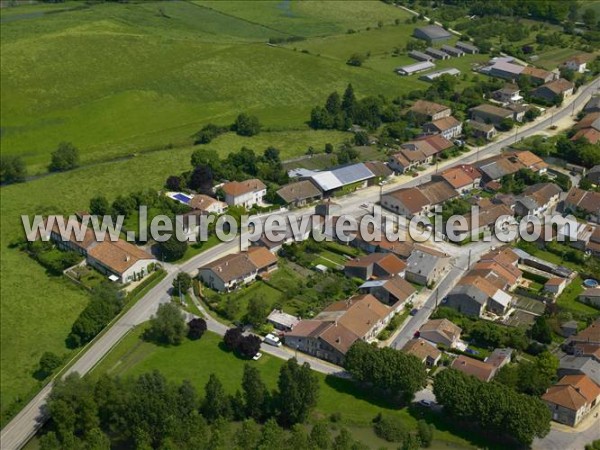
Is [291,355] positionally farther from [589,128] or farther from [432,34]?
[432,34]

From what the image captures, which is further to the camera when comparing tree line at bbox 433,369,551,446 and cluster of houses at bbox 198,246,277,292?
cluster of houses at bbox 198,246,277,292

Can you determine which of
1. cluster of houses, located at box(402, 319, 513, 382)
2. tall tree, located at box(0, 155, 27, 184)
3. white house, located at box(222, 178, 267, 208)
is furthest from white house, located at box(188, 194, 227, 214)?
cluster of houses, located at box(402, 319, 513, 382)

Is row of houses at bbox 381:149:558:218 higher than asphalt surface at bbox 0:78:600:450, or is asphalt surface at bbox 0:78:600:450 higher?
row of houses at bbox 381:149:558:218

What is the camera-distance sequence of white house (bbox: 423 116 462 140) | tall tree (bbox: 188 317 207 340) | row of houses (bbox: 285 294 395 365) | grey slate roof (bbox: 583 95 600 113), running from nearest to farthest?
row of houses (bbox: 285 294 395 365) < tall tree (bbox: 188 317 207 340) < white house (bbox: 423 116 462 140) < grey slate roof (bbox: 583 95 600 113)

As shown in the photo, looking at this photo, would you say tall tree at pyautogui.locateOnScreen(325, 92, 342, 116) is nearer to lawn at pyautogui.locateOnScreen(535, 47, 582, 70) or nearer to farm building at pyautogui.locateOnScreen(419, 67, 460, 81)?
farm building at pyautogui.locateOnScreen(419, 67, 460, 81)

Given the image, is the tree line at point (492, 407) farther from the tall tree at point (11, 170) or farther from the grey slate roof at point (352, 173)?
the tall tree at point (11, 170)

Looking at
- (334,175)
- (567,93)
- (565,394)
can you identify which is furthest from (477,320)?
(567,93)

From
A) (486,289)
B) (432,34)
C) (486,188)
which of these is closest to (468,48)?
(432,34)
